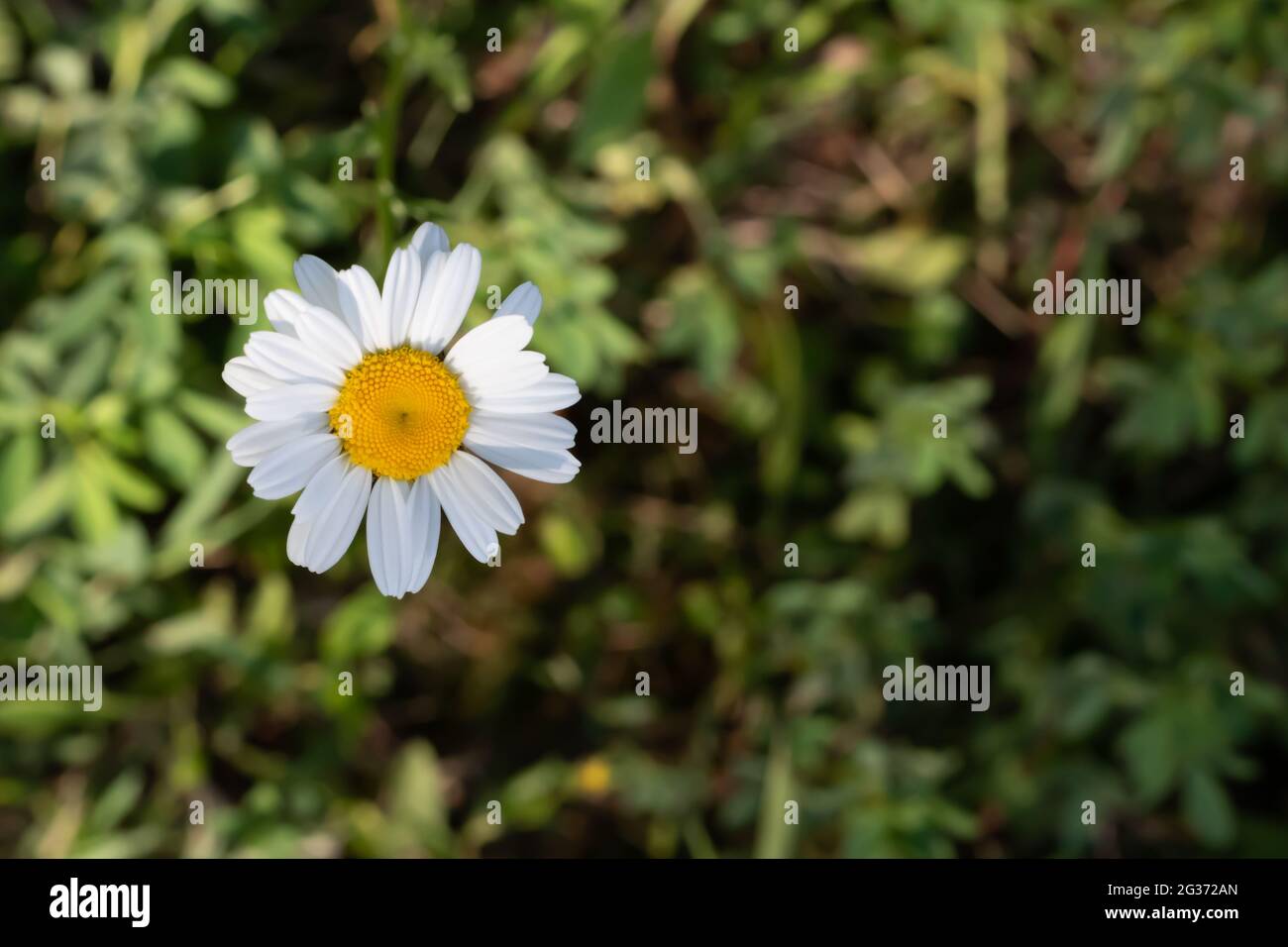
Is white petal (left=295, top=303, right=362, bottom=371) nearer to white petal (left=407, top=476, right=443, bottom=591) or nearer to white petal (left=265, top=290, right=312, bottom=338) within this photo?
white petal (left=265, top=290, right=312, bottom=338)

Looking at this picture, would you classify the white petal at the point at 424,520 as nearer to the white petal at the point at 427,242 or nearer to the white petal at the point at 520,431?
the white petal at the point at 520,431

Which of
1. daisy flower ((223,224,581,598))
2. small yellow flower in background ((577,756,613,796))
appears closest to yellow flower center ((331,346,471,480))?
daisy flower ((223,224,581,598))

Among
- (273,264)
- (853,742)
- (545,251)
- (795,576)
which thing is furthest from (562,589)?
(273,264)

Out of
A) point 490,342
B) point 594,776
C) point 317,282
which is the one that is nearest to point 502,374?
point 490,342

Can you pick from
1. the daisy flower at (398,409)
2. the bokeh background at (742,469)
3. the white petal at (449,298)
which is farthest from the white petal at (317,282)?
the bokeh background at (742,469)

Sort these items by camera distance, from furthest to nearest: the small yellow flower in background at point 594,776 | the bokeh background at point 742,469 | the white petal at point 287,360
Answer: the small yellow flower in background at point 594,776 < the bokeh background at point 742,469 < the white petal at point 287,360
